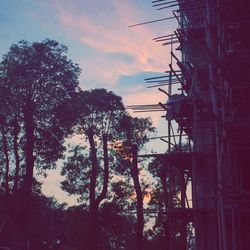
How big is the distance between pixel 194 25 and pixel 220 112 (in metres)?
5.82

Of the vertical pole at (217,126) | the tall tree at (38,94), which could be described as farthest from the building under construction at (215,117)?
the tall tree at (38,94)

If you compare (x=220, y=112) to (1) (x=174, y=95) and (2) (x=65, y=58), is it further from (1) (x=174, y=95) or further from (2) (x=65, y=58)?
(2) (x=65, y=58)

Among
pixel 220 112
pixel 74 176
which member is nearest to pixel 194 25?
pixel 220 112

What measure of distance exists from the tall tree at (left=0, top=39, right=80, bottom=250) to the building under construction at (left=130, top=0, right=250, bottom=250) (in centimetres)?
859

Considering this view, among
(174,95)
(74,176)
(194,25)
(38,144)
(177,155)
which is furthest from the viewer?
(74,176)

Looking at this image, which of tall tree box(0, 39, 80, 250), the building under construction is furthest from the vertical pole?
tall tree box(0, 39, 80, 250)

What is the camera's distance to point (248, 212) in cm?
1830

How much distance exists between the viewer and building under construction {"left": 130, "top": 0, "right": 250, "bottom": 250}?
16594mm

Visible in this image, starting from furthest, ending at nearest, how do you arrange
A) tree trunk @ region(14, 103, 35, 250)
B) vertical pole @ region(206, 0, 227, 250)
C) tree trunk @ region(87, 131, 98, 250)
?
tree trunk @ region(87, 131, 98, 250)
tree trunk @ region(14, 103, 35, 250)
vertical pole @ region(206, 0, 227, 250)

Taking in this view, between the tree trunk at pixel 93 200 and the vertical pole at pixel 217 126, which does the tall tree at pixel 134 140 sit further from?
the vertical pole at pixel 217 126

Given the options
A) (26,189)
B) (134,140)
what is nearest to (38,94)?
(26,189)

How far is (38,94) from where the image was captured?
93.2 ft

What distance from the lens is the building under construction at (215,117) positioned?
54.4 ft

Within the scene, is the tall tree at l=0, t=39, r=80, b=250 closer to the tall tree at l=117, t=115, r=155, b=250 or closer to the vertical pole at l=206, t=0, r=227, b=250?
the tall tree at l=117, t=115, r=155, b=250
